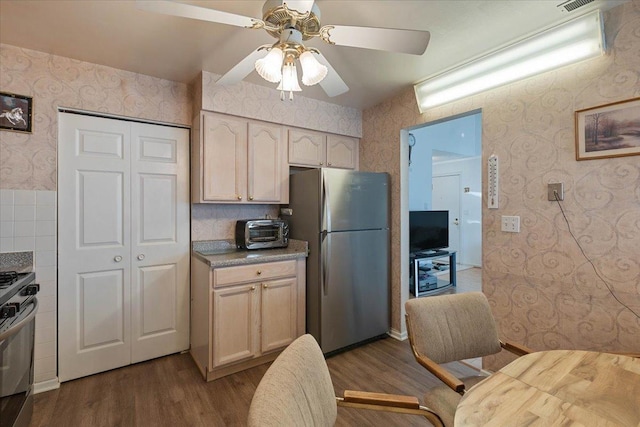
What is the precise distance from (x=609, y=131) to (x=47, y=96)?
3.57 metres

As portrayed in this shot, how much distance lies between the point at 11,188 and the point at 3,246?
386 mm

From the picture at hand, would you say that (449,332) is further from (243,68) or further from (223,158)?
(223,158)

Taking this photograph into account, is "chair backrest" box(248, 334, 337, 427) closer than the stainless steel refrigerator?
Yes

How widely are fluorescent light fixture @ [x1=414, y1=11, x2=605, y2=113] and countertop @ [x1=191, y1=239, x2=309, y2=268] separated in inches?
69.0

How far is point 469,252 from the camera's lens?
6.42 metres

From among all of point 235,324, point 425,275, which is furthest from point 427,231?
point 235,324

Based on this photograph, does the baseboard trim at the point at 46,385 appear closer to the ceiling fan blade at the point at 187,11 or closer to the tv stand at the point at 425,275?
the ceiling fan blade at the point at 187,11

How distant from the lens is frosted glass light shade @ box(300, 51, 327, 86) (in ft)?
4.57

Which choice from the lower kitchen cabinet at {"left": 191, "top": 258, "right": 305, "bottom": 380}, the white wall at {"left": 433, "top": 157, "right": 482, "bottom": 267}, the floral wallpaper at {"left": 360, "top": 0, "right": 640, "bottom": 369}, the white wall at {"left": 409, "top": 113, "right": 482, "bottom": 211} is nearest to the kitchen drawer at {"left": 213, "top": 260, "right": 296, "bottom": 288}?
the lower kitchen cabinet at {"left": 191, "top": 258, "right": 305, "bottom": 380}

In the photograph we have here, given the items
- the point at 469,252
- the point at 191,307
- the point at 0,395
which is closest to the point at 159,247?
the point at 191,307

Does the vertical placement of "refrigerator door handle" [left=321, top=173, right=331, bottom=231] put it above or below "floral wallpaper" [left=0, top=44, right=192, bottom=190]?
below

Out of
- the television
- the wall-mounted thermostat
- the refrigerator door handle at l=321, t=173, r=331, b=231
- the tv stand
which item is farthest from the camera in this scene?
the television

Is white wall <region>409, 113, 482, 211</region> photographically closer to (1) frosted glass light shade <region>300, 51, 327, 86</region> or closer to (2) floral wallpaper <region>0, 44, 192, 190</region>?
(1) frosted glass light shade <region>300, 51, 327, 86</region>

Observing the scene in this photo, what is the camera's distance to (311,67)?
4.64 feet
